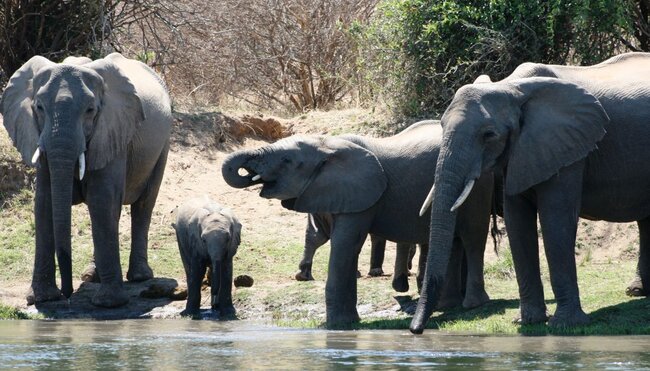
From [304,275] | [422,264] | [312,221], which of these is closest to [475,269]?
[422,264]

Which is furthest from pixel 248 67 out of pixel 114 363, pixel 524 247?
pixel 114 363

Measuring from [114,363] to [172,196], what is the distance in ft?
30.7

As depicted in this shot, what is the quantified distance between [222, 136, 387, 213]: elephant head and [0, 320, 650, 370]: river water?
136 centimetres

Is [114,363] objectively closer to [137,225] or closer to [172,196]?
[137,225]

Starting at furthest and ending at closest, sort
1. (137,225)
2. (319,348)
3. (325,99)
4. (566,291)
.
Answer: (325,99) < (137,225) < (566,291) < (319,348)

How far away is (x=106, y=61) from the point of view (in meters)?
16.4

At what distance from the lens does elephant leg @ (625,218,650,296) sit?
14023mm

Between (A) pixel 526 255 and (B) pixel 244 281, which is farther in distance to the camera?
(B) pixel 244 281

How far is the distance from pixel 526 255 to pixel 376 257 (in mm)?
3664

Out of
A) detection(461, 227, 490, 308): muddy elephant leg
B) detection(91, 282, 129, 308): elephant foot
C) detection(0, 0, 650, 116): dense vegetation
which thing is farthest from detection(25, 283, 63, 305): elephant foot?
detection(0, 0, 650, 116): dense vegetation

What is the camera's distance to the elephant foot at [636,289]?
1398 cm

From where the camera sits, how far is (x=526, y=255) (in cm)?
1319

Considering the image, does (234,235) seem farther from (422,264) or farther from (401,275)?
(422,264)

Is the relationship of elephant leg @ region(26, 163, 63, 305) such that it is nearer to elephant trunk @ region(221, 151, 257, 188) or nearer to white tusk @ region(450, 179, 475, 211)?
elephant trunk @ region(221, 151, 257, 188)
